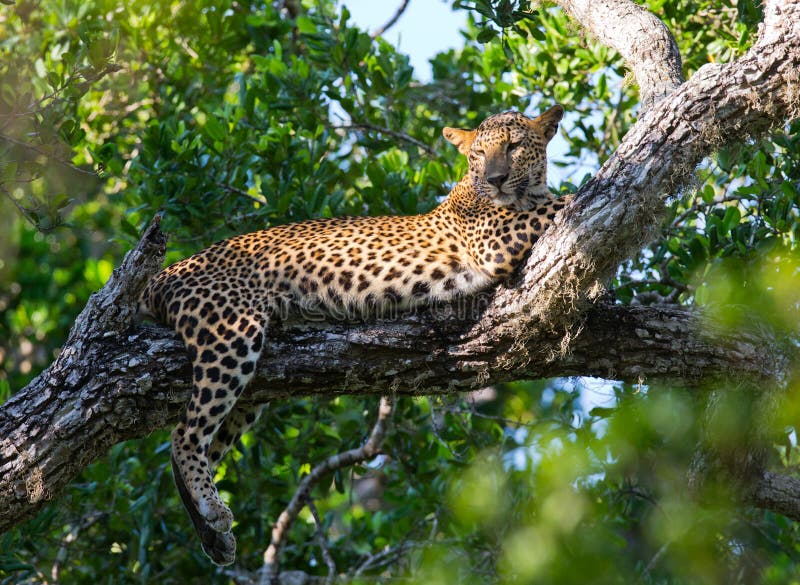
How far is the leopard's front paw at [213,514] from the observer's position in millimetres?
6480

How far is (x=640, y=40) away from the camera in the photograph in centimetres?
659

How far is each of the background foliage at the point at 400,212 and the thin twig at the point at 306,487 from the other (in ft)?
Result: 1.07

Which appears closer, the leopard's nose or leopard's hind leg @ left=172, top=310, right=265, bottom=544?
leopard's hind leg @ left=172, top=310, right=265, bottom=544

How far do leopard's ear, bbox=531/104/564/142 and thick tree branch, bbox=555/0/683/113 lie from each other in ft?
2.34

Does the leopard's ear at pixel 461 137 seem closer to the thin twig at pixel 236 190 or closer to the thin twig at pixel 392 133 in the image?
the thin twig at pixel 392 133

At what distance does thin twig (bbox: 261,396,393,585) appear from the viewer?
8.08 metres

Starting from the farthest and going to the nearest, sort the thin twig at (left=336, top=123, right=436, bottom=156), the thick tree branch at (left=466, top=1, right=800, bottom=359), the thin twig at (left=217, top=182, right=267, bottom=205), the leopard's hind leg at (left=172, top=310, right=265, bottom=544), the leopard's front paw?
1. the thin twig at (left=336, top=123, right=436, bottom=156)
2. the thin twig at (left=217, top=182, right=267, bottom=205)
3. the leopard's front paw
4. the leopard's hind leg at (left=172, top=310, right=265, bottom=544)
5. the thick tree branch at (left=466, top=1, right=800, bottom=359)

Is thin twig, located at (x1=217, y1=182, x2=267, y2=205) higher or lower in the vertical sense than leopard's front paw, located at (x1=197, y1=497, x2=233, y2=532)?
higher

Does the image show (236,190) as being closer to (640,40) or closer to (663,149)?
(640,40)

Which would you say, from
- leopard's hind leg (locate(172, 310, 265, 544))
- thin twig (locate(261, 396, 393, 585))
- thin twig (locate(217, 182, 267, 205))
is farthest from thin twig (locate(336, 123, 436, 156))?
leopard's hind leg (locate(172, 310, 265, 544))

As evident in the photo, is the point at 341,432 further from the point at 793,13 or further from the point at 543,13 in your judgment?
the point at 793,13

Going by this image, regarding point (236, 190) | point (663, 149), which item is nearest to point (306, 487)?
point (236, 190)

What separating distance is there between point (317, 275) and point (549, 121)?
2.19 meters

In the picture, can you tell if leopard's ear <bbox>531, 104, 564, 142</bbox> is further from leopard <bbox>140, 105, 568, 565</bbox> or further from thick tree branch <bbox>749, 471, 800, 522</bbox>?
thick tree branch <bbox>749, 471, 800, 522</bbox>
